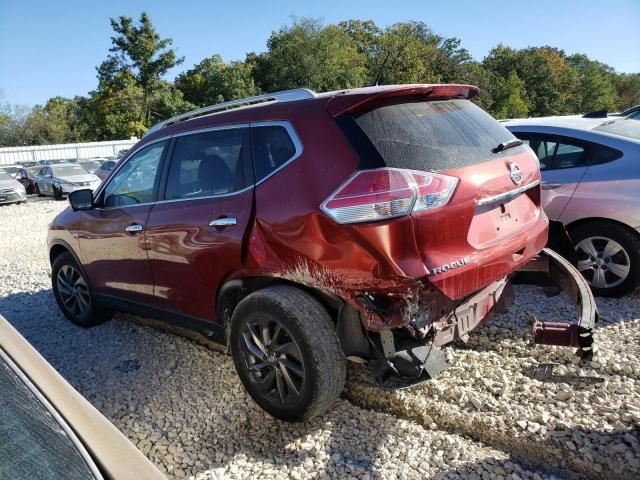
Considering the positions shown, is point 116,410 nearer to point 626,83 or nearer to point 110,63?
point 110,63

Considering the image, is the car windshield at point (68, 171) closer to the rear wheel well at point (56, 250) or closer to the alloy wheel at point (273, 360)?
the rear wheel well at point (56, 250)

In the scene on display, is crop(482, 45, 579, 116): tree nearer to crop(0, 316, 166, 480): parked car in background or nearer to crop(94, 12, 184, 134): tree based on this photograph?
crop(94, 12, 184, 134): tree

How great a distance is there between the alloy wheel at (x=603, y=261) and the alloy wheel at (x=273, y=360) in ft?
10.4

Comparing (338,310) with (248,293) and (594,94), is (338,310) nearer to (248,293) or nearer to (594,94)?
(248,293)

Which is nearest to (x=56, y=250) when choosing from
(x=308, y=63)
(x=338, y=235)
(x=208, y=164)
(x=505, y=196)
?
(x=208, y=164)

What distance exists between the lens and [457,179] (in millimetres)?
2602

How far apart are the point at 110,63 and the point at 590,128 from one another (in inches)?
2047

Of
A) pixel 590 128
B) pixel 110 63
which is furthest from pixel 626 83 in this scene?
pixel 590 128

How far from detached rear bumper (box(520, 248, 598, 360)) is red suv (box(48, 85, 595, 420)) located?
0.01m

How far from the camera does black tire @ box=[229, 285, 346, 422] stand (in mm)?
2705

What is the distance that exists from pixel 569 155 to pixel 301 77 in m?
54.1

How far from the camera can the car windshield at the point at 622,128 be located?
470cm

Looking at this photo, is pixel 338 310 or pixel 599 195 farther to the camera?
pixel 599 195

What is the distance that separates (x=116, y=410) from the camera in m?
3.34
